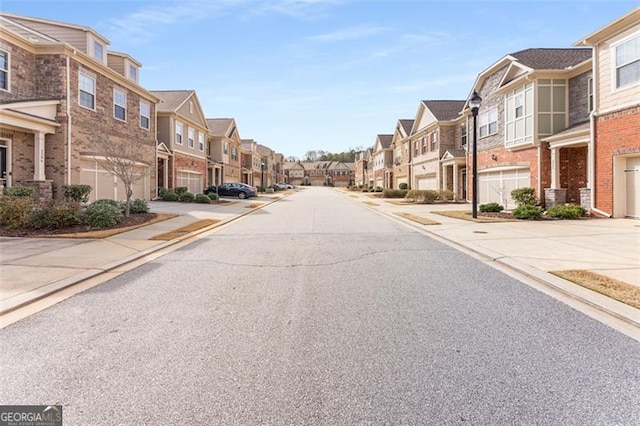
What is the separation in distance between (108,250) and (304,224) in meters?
7.49

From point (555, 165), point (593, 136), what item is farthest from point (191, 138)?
point (593, 136)

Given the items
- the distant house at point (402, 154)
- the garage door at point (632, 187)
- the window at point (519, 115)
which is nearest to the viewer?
the garage door at point (632, 187)

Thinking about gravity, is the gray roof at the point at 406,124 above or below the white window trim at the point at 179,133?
above

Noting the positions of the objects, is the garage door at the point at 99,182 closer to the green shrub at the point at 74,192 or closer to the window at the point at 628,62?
the green shrub at the point at 74,192

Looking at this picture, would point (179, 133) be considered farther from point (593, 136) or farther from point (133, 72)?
point (593, 136)

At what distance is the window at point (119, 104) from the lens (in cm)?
2206

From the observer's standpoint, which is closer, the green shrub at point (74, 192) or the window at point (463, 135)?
the green shrub at point (74, 192)

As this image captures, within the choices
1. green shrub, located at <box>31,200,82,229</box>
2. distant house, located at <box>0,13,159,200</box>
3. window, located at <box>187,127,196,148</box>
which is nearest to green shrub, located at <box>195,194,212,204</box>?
distant house, located at <box>0,13,159,200</box>

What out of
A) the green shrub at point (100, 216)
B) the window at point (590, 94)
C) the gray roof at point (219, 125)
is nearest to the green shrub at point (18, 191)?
the green shrub at point (100, 216)

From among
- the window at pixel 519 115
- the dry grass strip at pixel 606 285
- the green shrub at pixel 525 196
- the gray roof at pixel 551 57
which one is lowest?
the dry grass strip at pixel 606 285

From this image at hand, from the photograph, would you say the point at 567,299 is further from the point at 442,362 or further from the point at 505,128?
the point at 505,128

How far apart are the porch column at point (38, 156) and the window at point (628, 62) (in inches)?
948

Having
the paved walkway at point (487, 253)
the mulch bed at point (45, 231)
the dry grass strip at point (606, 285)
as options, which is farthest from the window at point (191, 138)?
the dry grass strip at point (606, 285)

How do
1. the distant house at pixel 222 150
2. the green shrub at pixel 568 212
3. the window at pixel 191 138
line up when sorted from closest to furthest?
1. the green shrub at pixel 568 212
2. the window at pixel 191 138
3. the distant house at pixel 222 150
